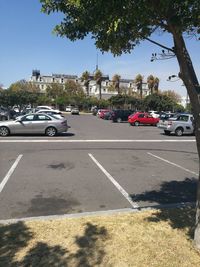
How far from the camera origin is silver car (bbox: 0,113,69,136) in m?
21.5

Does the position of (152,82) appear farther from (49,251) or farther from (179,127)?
(49,251)

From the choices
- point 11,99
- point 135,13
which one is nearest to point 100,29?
point 135,13

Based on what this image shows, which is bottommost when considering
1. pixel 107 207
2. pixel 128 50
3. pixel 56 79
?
pixel 107 207

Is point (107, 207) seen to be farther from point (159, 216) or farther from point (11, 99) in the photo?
point (11, 99)

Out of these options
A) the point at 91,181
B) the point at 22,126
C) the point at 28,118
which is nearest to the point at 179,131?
the point at 28,118

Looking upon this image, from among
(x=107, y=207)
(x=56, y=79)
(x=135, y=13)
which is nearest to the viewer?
(x=135, y=13)

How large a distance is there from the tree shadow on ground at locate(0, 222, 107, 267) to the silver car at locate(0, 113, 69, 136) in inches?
646

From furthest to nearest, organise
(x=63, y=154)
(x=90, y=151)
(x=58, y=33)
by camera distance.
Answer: (x=90, y=151), (x=63, y=154), (x=58, y=33)

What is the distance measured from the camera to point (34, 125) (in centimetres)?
2188

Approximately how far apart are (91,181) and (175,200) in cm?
253

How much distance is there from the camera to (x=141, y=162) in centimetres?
1284

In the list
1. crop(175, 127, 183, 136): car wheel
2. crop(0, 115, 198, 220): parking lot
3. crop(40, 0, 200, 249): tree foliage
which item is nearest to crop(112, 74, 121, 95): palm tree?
crop(175, 127, 183, 136): car wheel

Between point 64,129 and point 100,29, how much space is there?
1767cm

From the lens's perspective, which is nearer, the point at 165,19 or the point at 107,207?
the point at 165,19
